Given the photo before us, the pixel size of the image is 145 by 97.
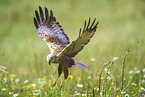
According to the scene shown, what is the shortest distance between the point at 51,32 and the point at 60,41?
8.2 inches

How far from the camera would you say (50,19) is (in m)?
2.54

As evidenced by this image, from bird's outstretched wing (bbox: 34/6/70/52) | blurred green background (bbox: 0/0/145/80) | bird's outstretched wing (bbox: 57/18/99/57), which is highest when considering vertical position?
blurred green background (bbox: 0/0/145/80)

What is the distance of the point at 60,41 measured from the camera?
2.39 meters

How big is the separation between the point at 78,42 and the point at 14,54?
367cm

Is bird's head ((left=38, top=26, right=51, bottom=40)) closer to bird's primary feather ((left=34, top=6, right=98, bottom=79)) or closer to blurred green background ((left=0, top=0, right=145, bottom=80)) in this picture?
bird's primary feather ((left=34, top=6, right=98, bottom=79))

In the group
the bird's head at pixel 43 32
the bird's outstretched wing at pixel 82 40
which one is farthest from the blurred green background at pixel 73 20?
the bird's outstretched wing at pixel 82 40

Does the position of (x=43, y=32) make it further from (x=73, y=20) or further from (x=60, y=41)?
(x=73, y=20)

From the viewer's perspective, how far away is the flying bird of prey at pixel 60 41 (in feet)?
6.34

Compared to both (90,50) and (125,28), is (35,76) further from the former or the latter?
(125,28)

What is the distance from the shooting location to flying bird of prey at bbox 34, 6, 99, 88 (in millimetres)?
1933

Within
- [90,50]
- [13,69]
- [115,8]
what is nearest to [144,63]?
[90,50]

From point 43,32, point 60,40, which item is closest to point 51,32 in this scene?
point 43,32

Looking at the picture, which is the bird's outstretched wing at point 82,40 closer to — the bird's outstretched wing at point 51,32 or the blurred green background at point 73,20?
the bird's outstretched wing at point 51,32

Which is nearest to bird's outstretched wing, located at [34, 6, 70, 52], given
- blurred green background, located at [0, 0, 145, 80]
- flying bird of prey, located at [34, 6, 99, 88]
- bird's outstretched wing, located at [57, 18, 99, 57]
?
flying bird of prey, located at [34, 6, 99, 88]
